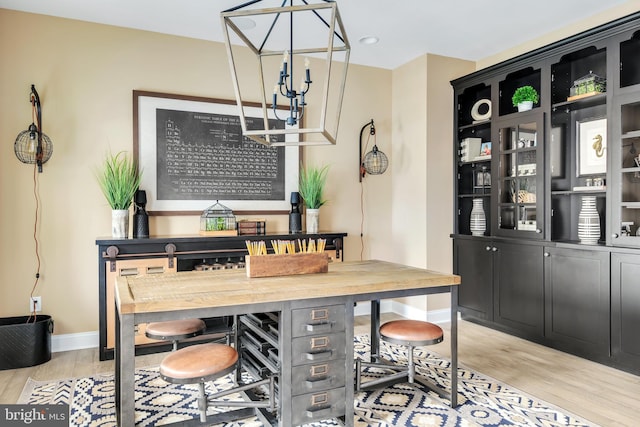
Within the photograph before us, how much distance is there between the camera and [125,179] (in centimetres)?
355

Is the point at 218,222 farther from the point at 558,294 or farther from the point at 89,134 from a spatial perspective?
the point at 558,294

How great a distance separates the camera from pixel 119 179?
350cm

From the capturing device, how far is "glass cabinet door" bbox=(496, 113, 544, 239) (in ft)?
12.5

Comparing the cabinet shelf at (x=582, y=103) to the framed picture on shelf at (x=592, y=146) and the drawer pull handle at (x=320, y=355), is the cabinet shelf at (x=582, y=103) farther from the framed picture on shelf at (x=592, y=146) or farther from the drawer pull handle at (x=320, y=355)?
the drawer pull handle at (x=320, y=355)

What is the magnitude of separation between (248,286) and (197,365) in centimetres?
43

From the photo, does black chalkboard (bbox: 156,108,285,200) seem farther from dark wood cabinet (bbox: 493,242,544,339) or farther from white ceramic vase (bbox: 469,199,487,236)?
dark wood cabinet (bbox: 493,242,544,339)

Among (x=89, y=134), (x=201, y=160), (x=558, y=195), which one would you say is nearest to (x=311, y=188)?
(x=201, y=160)

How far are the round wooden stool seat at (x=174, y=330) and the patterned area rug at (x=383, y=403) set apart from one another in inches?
17.7

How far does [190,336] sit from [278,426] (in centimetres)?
76

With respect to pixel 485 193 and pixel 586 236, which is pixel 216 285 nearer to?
pixel 586 236

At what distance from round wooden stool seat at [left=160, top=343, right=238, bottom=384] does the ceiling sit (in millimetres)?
2627

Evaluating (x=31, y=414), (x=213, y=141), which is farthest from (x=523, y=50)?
Result: (x=31, y=414)

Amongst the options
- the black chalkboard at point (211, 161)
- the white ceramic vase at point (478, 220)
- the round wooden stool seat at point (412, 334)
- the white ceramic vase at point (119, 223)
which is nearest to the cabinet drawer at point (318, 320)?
the round wooden stool seat at point (412, 334)

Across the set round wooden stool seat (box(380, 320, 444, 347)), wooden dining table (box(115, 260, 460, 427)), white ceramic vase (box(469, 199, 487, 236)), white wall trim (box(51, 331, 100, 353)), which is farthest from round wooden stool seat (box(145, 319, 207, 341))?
white ceramic vase (box(469, 199, 487, 236))
